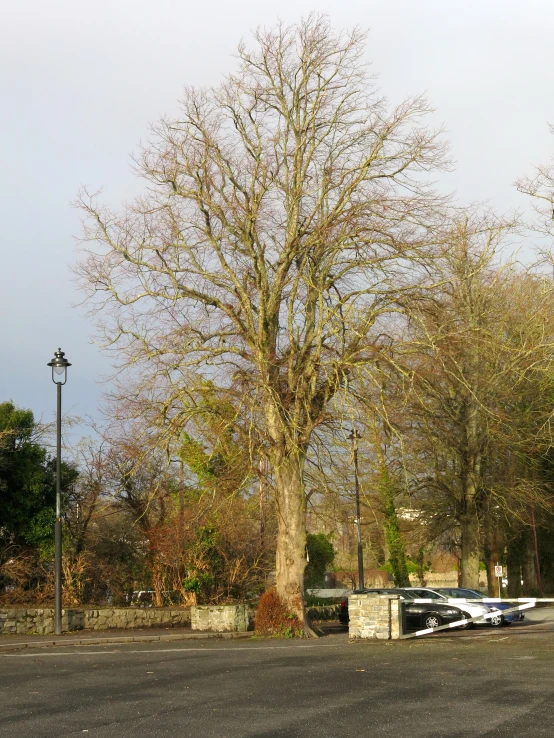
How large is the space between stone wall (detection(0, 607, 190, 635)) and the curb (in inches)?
87.4

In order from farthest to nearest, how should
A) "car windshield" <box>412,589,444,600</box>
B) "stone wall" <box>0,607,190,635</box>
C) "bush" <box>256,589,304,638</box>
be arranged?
"car windshield" <box>412,589,444,600</box> → "stone wall" <box>0,607,190,635</box> → "bush" <box>256,589,304,638</box>

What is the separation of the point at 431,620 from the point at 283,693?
17409 millimetres

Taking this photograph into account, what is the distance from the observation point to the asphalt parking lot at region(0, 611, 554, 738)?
29.5 ft

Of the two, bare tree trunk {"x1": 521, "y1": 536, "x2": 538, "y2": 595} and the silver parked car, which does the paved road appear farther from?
bare tree trunk {"x1": 521, "y1": 536, "x2": 538, "y2": 595}

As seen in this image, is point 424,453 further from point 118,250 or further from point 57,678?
point 57,678

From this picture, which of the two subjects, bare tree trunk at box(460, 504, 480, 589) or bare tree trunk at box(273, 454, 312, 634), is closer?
bare tree trunk at box(273, 454, 312, 634)

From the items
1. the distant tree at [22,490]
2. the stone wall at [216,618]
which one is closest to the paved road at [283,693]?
the stone wall at [216,618]

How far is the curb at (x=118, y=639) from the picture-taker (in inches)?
796

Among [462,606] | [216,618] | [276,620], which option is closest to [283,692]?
[276,620]

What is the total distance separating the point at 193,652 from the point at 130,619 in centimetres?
839

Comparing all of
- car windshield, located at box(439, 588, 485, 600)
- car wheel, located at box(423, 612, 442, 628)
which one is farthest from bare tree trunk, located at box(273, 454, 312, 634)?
car windshield, located at box(439, 588, 485, 600)

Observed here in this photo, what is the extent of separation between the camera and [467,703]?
10.4 m

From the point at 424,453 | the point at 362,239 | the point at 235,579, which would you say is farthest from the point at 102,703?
the point at 424,453

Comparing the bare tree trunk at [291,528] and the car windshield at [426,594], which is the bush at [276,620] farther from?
the car windshield at [426,594]
